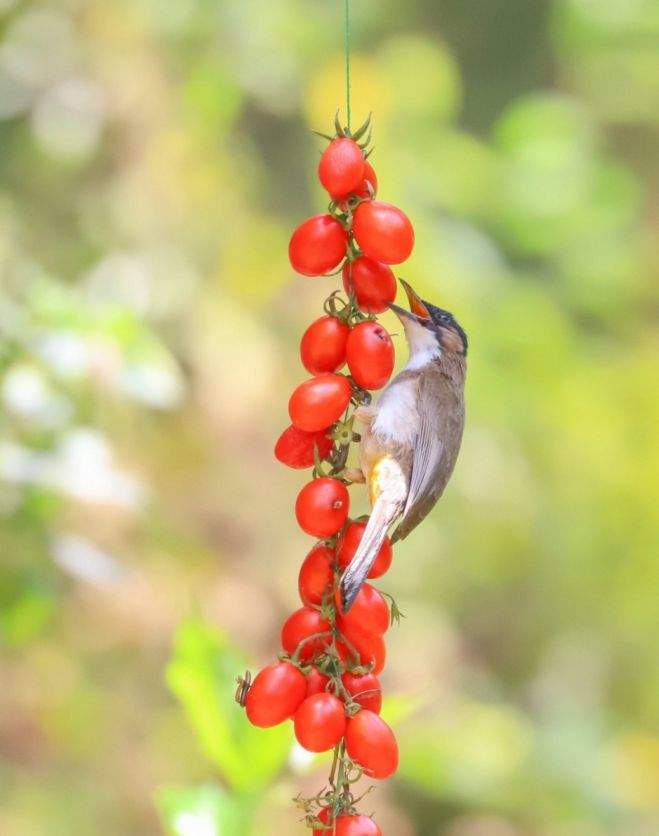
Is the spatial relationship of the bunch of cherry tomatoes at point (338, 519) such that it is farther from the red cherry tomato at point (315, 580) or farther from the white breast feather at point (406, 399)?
the white breast feather at point (406, 399)

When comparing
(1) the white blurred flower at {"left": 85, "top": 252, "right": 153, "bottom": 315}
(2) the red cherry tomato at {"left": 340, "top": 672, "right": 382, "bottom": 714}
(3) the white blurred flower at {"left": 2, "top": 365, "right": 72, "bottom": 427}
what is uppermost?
(1) the white blurred flower at {"left": 85, "top": 252, "right": 153, "bottom": 315}

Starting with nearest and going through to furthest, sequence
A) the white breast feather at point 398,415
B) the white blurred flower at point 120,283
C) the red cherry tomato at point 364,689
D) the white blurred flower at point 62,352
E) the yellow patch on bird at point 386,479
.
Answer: the red cherry tomato at point 364,689 → the yellow patch on bird at point 386,479 → the white breast feather at point 398,415 → the white blurred flower at point 62,352 → the white blurred flower at point 120,283

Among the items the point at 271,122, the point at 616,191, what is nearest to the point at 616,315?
the point at 616,191

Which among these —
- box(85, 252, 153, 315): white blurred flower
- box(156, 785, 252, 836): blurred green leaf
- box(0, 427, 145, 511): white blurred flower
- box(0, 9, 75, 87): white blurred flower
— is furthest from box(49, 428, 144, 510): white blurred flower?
box(0, 9, 75, 87): white blurred flower

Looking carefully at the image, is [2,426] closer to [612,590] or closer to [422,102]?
[422,102]

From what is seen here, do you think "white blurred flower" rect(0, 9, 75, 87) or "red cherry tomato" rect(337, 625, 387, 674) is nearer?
"red cherry tomato" rect(337, 625, 387, 674)

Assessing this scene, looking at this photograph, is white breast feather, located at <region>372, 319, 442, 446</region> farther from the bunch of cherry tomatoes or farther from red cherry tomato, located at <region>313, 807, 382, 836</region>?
red cherry tomato, located at <region>313, 807, 382, 836</region>

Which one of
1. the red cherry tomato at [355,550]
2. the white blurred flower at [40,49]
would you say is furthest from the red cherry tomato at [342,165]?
the white blurred flower at [40,49]
